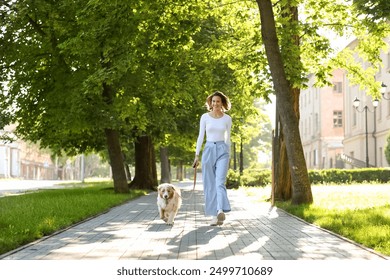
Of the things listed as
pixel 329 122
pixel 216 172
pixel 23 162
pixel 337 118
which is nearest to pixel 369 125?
pixel 329 122

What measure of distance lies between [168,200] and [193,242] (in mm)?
2306

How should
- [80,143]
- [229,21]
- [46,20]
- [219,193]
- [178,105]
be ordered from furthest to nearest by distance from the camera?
[80,143]
[178,105]
[46,20]
[229,21]
[219,193]

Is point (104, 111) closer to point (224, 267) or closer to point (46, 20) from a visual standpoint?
point (46, 20)

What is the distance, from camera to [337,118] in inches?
2918

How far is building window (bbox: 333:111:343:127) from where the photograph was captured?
74.0 metres

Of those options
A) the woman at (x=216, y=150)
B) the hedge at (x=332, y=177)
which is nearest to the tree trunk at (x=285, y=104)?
the woman at (x=216, y=150)

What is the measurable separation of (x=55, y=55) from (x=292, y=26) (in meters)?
10.4

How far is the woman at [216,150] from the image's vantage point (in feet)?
33.2

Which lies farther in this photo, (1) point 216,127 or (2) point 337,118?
(2) point 337,118

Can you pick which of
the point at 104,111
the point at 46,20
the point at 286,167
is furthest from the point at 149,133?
the point at 286,167

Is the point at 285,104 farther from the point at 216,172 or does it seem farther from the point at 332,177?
the point at 332,177

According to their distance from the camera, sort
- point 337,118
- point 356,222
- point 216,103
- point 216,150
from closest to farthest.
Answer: point 216,103, point 216,150, point 356,222, point 337,118

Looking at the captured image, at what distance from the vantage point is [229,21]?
67.1 ft

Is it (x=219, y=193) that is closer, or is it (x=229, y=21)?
(x=219, y=193)
